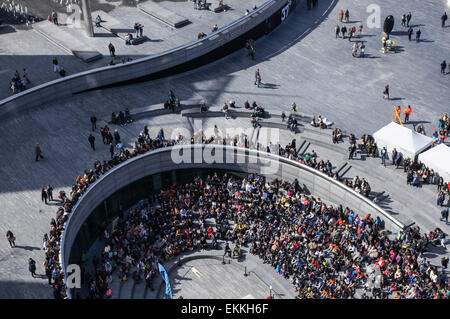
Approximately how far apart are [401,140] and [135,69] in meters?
26.9

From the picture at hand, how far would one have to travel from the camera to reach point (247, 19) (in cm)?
6800

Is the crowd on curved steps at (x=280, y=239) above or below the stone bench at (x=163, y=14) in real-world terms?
below

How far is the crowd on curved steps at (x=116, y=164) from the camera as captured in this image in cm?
4185

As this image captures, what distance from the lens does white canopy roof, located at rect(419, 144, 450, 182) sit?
5103 cm

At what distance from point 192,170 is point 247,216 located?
22.2ft

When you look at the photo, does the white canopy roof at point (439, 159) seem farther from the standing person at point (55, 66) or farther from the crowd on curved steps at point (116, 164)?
the standing person at point (55, 66)

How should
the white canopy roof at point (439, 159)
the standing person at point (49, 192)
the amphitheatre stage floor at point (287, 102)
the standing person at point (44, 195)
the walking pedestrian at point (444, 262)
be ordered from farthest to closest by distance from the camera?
1. the white canopy roof at point (439, 159)
2. the amphitheatre stage floor at point (287, 102)
3. the standing person at point (49, 192)
4. the standing person at point (44, 195)
5. the walking pedestrian at point (444, 262)

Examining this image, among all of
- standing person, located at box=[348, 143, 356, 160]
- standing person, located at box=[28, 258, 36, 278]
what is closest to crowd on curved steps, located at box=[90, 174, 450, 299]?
standing person, located at box=[28, 258, 36, 278]

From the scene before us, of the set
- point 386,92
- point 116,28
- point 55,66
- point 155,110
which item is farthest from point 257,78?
point 55,66

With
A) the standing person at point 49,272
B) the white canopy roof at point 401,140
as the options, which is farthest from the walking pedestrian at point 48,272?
the white canopy roof at point 401,140

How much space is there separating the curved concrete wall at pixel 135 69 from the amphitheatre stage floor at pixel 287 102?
0.99 m

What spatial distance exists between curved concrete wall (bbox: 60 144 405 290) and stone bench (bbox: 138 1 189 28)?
64.9ft
